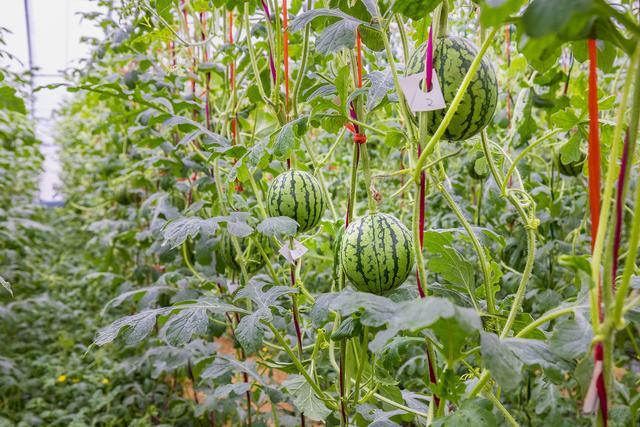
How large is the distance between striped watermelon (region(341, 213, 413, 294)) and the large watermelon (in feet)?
0.70

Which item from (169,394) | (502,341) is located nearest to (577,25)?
(502,341)

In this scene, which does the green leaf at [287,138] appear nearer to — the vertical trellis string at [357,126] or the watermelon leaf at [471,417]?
the vertical trellis string at [357,126]

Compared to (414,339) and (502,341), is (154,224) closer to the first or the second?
(414,339)

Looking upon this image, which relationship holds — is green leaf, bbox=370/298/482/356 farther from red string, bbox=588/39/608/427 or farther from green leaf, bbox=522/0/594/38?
green leaf, bbox=522/0/594/38

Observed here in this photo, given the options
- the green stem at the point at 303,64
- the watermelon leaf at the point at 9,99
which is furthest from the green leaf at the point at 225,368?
the watermelon leaf at the point at 9,99

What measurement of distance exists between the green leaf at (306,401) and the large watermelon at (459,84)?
2.43ft

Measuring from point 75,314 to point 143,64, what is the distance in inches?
103

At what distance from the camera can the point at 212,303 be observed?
122 cm

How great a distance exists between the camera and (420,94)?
0.84m

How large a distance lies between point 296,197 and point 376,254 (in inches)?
15.9

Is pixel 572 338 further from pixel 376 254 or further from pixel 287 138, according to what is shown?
pixel 287 138

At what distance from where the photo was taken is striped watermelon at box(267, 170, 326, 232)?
131cm

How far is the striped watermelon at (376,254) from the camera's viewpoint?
0.96 meters

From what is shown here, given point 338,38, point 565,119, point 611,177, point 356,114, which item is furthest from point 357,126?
point 611,177
